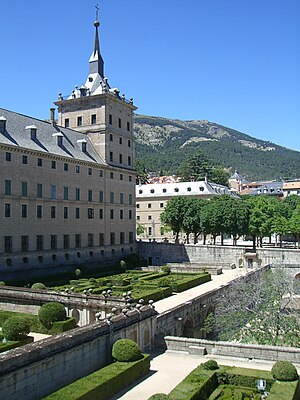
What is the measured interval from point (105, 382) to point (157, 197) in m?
85.3

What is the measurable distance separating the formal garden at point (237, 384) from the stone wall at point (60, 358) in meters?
4.57

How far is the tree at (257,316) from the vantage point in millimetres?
29000

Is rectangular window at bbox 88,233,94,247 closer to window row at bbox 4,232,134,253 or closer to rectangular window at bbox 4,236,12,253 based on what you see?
window row at bbox 4,232,134,253

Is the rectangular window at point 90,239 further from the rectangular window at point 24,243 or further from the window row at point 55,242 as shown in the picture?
the rectangular window at point 24,243

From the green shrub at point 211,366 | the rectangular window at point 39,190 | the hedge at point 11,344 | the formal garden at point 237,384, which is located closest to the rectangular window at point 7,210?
the rectangular window at point 39,190

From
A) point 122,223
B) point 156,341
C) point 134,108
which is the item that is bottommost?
point 156,341

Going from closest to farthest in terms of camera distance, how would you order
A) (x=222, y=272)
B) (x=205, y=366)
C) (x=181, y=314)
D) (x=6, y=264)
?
(x=205, y=366)
(x=181, y=314)
(x=6, y=264)
(x=222, y=272)

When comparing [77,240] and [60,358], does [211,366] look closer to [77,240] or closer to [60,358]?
[60,358]

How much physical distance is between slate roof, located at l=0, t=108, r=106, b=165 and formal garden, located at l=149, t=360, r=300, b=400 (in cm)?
3167

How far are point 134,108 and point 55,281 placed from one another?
32623 millimetres

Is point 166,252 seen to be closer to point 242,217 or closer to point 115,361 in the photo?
point 242,217

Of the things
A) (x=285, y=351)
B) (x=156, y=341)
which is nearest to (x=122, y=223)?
(x=156, y=341)

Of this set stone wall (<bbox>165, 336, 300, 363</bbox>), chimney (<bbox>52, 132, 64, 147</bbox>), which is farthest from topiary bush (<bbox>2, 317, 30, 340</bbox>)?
chimney (<bbox>52, 132, 64, 147</bbox>)

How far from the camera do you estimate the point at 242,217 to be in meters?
68.9
